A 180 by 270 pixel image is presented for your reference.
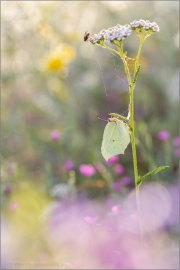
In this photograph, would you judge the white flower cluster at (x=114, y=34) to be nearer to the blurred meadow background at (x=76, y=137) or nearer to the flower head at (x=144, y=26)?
the flower head at (x=144, y=26)

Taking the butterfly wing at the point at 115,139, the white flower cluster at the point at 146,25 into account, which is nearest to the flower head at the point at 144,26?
the white flower cluster at the point at 146,25

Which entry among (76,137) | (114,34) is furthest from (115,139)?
(76,137)

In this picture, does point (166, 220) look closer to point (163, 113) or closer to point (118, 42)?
point (118, 42)

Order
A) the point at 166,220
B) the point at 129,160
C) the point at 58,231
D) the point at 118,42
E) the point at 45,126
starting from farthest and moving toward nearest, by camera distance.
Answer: the point at 45,126 → the point at 129,160 → the point at 166,220 → the point at 58,231 → the point at 118,42

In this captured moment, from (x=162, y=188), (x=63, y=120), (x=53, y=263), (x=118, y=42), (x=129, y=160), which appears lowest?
(x=53, y=263)

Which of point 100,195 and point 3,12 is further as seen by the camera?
point 3,12

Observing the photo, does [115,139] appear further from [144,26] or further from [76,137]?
[76,137]

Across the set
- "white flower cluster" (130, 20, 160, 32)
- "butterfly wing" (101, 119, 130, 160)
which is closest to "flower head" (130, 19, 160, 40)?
"white flower cluster" (130, 20, 160, 32)

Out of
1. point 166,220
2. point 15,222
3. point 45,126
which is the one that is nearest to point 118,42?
point 166,220
